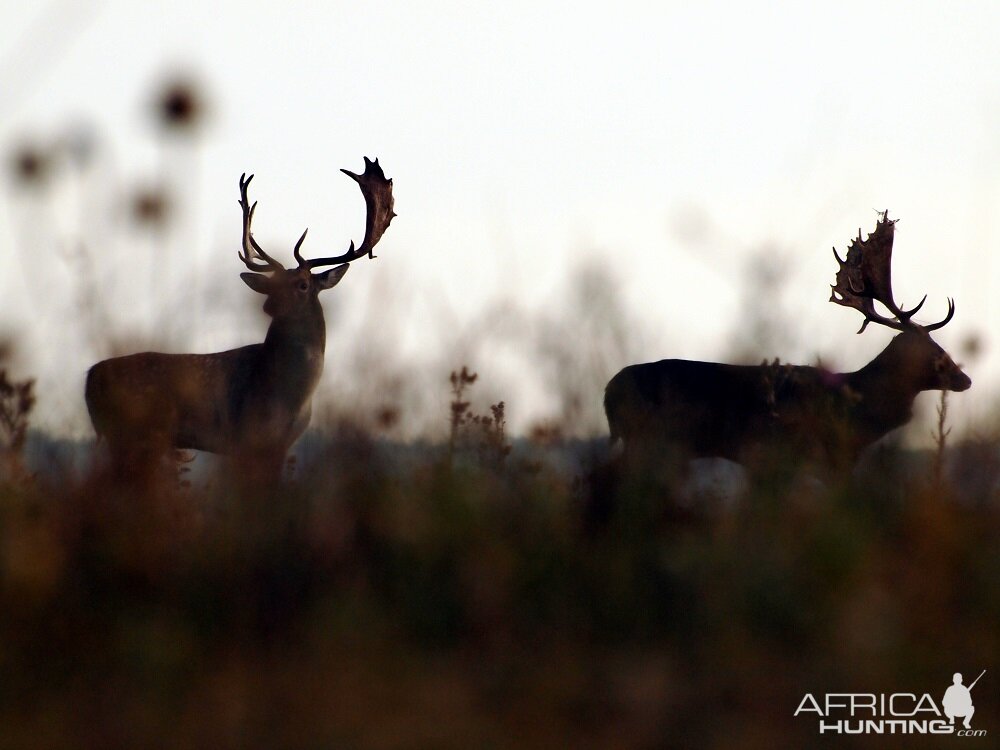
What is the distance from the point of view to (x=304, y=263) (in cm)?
1154

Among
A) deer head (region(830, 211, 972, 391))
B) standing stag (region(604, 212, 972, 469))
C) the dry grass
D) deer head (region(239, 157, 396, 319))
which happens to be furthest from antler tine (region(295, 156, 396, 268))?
the dry grass

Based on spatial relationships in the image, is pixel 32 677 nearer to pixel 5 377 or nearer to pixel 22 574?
pixel 22 574

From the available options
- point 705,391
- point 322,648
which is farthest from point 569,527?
point 705,391

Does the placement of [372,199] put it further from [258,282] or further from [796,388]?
[796,388]

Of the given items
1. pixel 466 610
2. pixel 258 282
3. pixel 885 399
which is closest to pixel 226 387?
pixel 258 282

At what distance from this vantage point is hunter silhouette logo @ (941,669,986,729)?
392cm

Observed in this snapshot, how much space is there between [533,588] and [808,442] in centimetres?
277

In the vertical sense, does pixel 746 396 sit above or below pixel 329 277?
below

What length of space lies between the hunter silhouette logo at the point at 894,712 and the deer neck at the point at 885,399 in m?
6.81

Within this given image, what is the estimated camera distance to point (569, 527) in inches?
203

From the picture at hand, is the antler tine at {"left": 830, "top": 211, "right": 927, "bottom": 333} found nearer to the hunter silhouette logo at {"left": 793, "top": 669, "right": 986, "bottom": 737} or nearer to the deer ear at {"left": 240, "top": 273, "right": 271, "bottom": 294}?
the deer ear at {"left": 240, "top": 273, "right": 271, "bottom": 294}

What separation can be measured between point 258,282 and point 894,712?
815cm

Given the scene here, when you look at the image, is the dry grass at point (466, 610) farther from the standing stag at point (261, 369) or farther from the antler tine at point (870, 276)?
the antler tine at point (870, 276)

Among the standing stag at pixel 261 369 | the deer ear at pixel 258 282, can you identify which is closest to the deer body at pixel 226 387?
the standing stag at pixel 261 369
